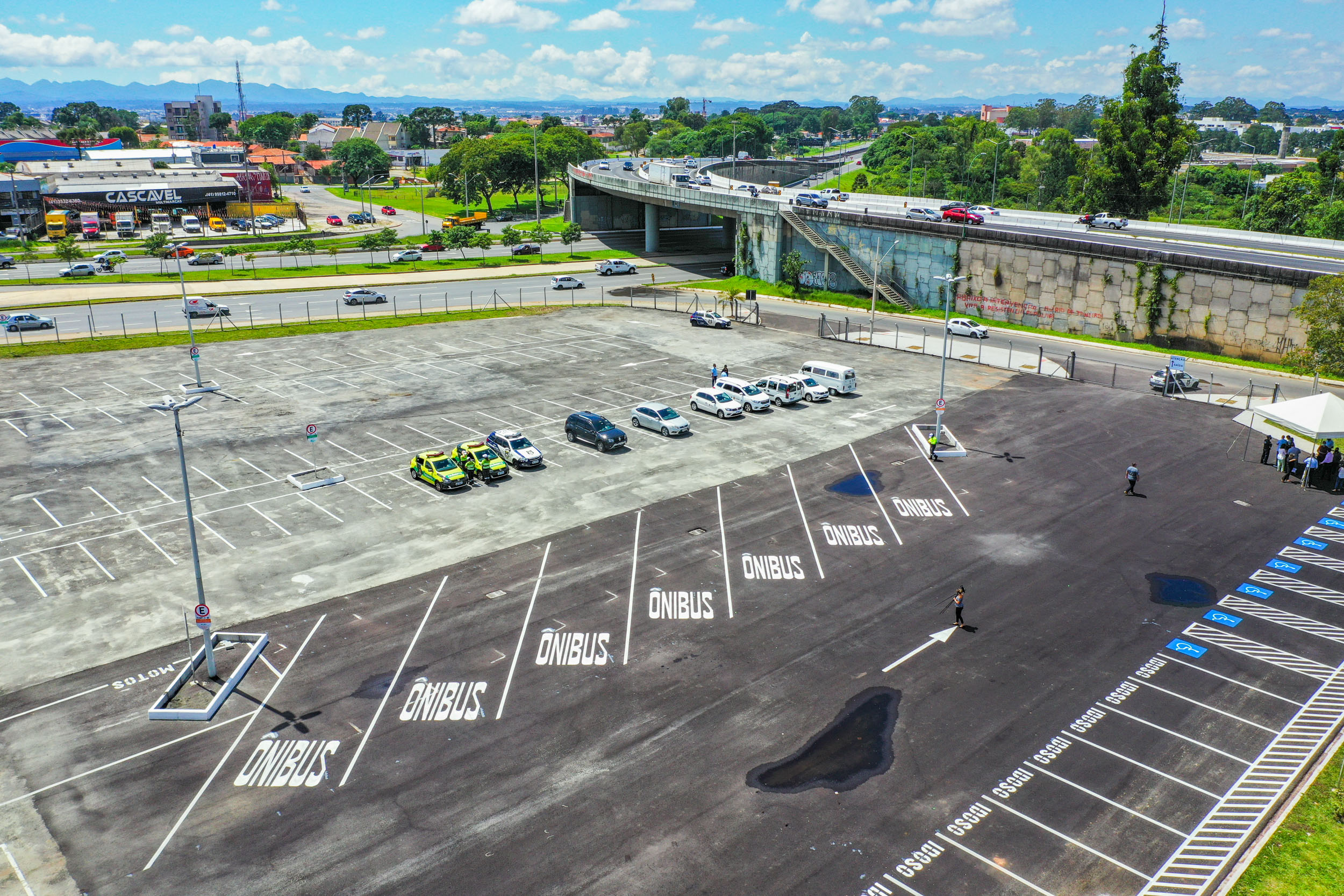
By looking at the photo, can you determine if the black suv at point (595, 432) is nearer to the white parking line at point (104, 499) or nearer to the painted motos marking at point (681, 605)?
the painted motos marking at point (681, 605)

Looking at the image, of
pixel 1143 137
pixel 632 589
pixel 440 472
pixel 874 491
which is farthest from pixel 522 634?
pixel 1143 137

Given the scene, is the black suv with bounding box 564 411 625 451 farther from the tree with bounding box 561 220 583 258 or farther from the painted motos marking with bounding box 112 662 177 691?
the tree with bounding box 561 220 583 258

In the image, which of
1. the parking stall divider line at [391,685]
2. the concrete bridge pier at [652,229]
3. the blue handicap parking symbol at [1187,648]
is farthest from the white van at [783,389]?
the concrete bridge pier at [652,229]

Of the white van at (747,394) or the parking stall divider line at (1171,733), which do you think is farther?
the white van at (747,394)

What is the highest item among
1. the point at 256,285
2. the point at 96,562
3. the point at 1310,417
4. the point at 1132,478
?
the point at 1310,417

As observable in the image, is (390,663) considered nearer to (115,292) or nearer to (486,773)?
(486,773)

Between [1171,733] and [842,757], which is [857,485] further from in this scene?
[842,757]
